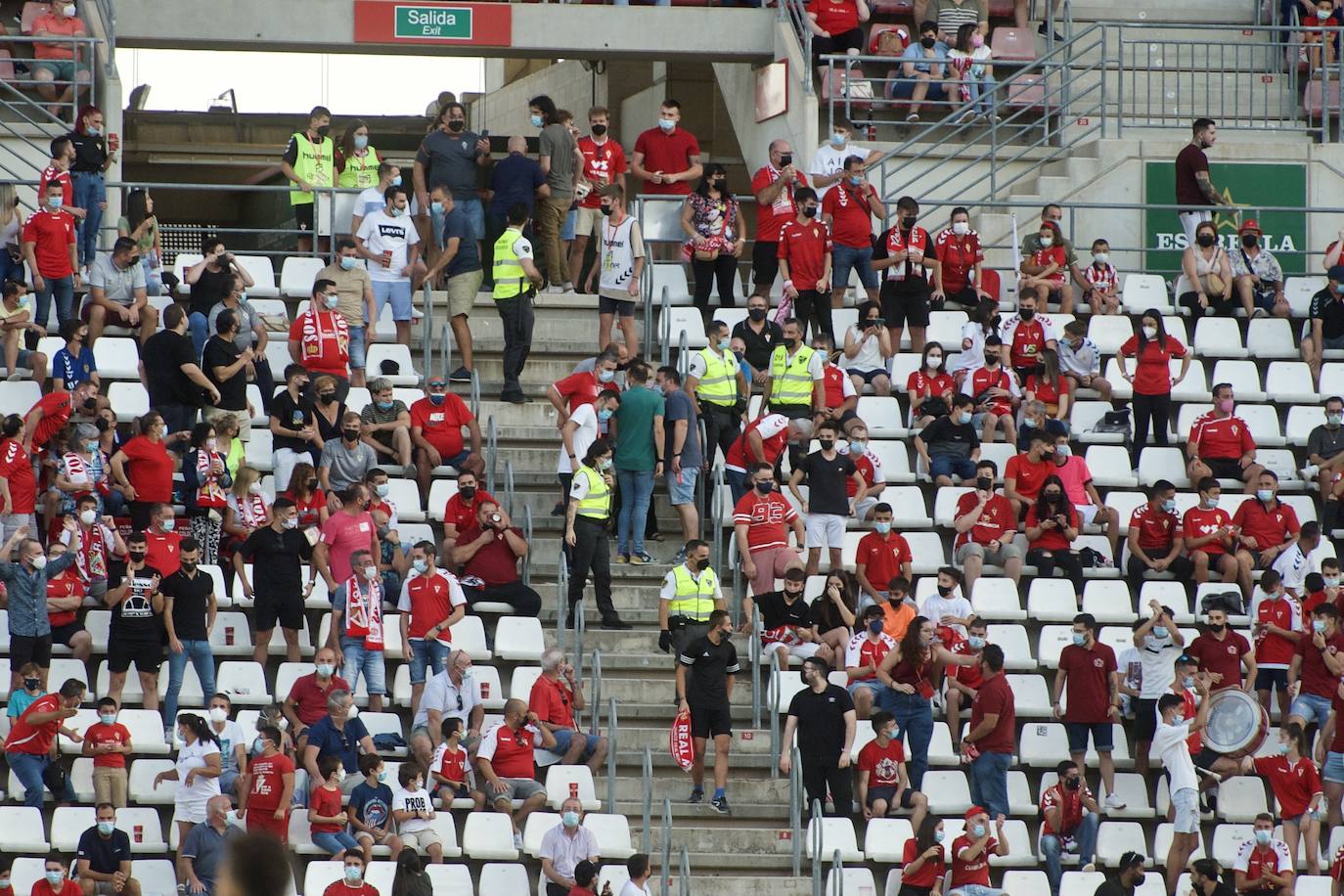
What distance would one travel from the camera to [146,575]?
15859 mm

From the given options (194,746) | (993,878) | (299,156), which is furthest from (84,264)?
(993,878)

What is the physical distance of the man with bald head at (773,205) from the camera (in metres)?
20.5

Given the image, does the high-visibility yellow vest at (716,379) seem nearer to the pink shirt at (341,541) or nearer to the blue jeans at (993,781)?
the pink shirt at (341,541)

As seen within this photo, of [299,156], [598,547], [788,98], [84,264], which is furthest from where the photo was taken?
[788,98]

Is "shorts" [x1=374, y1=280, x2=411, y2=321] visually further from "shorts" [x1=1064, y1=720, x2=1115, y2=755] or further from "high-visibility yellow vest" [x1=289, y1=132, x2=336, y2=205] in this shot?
"shorts" [x1=1064, y1=720, x2=1115, y2=755]

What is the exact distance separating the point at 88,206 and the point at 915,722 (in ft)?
28.0

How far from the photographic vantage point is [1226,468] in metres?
19.2

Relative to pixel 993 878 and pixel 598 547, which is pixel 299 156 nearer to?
pixel 598 547

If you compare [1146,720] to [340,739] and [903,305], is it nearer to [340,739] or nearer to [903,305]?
[903,305]

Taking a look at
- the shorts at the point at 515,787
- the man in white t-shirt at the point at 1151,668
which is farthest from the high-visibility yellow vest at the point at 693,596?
the man in white t-shirt at the point at 1151,668

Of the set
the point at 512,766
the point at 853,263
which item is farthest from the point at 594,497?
the point at 853,263

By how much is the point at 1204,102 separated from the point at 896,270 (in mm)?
6114

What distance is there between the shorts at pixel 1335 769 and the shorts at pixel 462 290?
8.11m

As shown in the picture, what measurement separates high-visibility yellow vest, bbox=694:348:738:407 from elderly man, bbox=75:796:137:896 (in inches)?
221
